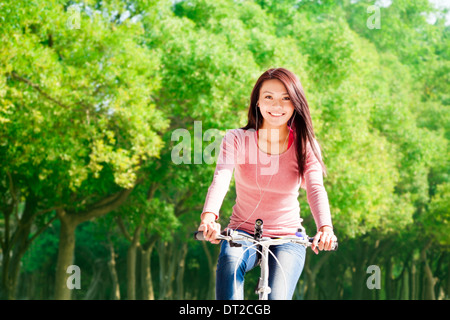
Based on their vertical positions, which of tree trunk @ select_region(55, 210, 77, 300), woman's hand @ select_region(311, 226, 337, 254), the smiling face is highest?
tree trunk @ select_region(55, 210, 77, 300)

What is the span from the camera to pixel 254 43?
66.3 ft

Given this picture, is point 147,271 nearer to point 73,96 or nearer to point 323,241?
point 73,96

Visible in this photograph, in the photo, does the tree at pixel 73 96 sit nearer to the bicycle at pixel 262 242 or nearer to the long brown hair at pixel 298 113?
the long brown hair at pixel 298 113

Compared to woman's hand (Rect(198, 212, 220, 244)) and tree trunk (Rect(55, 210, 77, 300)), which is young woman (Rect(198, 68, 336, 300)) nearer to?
woman's hand (Rect(198, 212, 220, 244))

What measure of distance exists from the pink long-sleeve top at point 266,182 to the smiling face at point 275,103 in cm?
20

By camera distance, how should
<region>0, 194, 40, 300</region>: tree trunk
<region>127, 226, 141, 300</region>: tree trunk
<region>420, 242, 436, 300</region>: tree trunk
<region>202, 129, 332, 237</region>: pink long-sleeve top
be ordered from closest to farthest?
1. <region>202, 129, 332, 237</region>: pink long-sleeve top
2. <region>0, 194, 40, 300</region>: tree trunk
3. <region>127, 226, 141, 300</region>: tree trunk
4. <region>420, 242, 436, 300</region>: tree trunk

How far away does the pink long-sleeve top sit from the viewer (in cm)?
390

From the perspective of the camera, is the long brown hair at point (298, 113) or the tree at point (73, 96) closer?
the long brown hair at point (298, 113)

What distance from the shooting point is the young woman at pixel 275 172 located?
3723 millimetres

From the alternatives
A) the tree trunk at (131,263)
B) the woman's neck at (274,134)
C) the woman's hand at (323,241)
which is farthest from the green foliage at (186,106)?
the woman's hand at (323,241)

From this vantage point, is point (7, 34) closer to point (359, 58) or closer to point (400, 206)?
point (359, 58)

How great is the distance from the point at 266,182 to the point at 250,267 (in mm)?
511

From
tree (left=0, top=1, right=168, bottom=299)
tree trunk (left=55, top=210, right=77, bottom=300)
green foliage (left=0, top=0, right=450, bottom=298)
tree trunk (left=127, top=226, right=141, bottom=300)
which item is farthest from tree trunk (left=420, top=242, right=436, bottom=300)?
tree (left=0, top=1, right=168, bottom=299)
